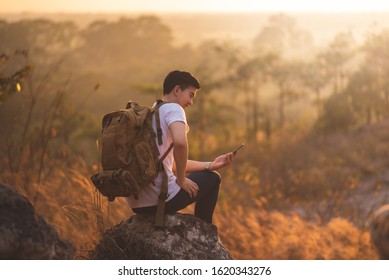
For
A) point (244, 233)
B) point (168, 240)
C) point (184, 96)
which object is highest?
point (184, 96)

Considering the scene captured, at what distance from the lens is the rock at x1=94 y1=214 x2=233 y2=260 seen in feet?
13.2

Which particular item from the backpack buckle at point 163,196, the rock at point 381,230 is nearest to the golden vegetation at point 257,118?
the backpack buckle at point 163,196

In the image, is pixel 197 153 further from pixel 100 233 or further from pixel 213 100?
pixel 100 233

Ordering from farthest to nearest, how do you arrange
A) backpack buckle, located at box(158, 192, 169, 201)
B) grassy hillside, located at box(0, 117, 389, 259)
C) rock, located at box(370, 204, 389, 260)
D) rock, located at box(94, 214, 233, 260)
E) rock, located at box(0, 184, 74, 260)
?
1. grassy hillside, located at box(0, 117, 389, 259)
2. rock, located at box(94, 214, 233, 260)
3. backpack buckle, located at box(158, 192, 169, 201)
4. rock, located at box(370, 204, 389, 260)
5. rock, located at box(0, 184, 74, 260)

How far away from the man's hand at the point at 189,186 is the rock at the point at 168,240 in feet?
0.77

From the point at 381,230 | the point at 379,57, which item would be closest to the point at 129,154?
the point at 381,230

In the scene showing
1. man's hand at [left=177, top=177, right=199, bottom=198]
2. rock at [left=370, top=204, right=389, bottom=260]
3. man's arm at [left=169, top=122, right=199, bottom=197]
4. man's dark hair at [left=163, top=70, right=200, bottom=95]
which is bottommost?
rock at [left=370, top=204, right=389, bottom=260]

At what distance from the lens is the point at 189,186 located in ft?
12.9

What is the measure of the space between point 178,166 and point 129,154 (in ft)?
0.92

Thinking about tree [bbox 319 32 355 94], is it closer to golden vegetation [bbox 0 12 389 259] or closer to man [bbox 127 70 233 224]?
golden vegetation [bbox 0 12 389 259]

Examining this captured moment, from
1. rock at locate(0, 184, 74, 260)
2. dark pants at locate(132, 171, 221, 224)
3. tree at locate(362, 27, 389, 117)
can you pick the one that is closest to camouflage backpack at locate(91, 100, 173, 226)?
dark pants at locate(132, 171, 221, 224)

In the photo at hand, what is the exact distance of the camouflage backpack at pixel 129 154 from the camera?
3791 mm

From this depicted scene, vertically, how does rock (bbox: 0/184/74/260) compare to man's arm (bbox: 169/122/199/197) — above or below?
below

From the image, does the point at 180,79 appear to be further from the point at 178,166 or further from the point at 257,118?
the point at 257,118
